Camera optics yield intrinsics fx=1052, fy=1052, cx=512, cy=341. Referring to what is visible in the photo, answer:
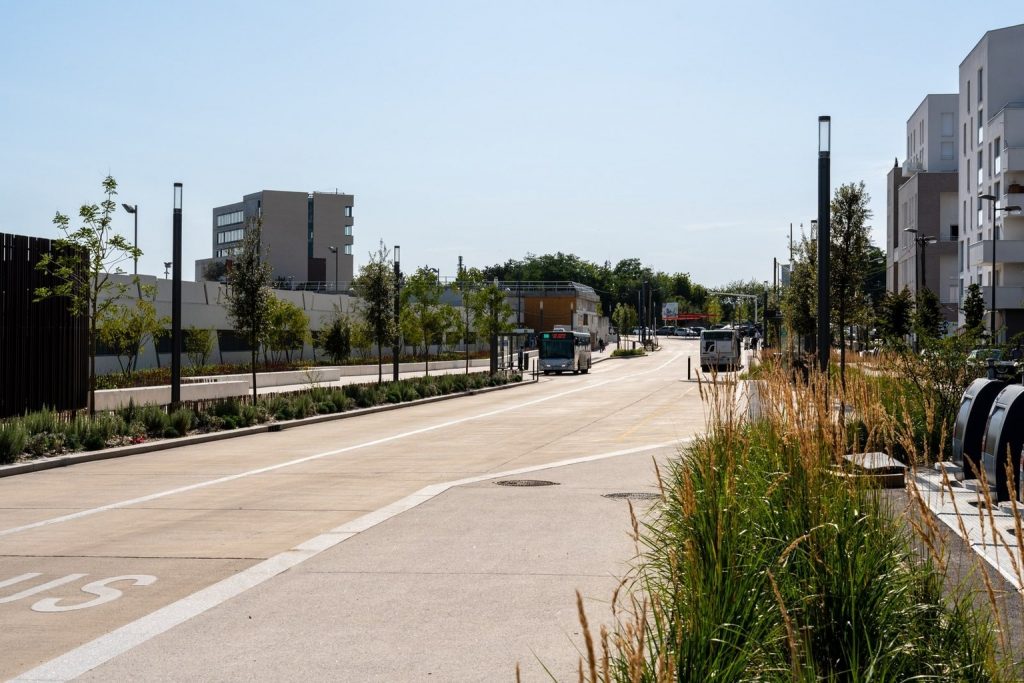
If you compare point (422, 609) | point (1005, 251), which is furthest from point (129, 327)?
point (1005, 251)

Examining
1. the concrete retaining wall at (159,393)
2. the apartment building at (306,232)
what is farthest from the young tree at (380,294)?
the apartment building at (306,232)

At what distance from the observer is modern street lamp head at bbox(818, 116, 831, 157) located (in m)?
17.2

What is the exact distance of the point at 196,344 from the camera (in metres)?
47.7

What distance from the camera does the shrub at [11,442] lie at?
1662cm

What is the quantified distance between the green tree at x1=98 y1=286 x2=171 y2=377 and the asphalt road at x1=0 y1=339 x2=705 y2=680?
1779cm

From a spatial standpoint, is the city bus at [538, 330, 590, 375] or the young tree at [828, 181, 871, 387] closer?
the young tree at [828, 181, 871, 387]

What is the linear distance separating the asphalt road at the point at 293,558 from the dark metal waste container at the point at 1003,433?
364cm

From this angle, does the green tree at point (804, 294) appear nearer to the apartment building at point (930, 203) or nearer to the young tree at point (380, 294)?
the young tree at point (380, 294)

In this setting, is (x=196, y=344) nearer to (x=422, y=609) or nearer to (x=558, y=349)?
(x=558, y=349)

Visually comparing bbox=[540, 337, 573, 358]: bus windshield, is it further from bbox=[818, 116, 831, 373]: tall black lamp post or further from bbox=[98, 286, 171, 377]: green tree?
bbox=[818, 116, 831, 373]: tall black lamp post

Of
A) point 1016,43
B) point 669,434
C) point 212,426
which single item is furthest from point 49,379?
point 1016,43

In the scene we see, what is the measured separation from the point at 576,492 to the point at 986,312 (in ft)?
→ 185

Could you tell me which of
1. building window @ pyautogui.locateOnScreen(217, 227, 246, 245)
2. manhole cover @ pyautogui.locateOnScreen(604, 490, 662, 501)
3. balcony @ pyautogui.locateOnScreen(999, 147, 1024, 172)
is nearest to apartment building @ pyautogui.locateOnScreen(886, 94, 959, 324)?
balcony @ pyautogui.locateOnScreen(999, 147, 1024, 172)

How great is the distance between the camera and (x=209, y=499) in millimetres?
13062
